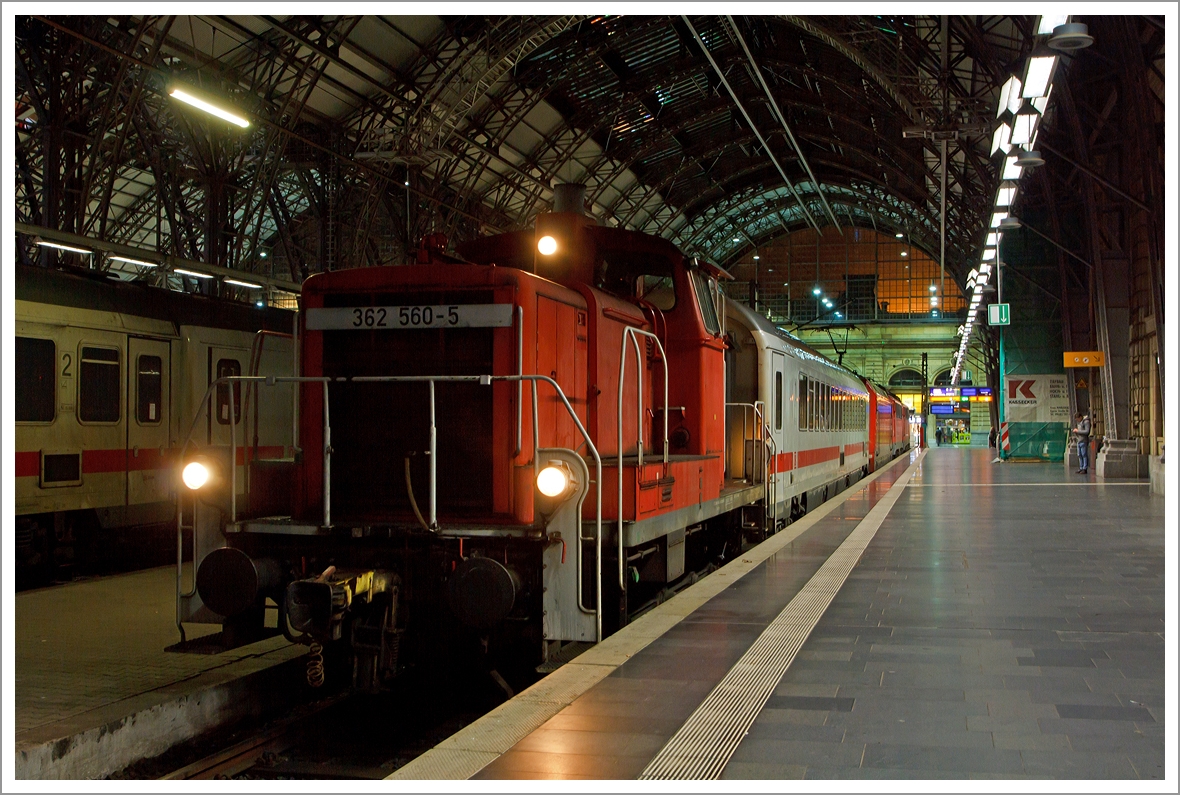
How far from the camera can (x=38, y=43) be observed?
17.5m

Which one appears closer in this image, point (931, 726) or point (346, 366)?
point (931, 726)

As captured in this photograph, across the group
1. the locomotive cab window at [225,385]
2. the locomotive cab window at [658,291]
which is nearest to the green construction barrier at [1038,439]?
the locomotive cab window at [225,385]

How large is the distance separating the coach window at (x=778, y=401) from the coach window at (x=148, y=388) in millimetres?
7756

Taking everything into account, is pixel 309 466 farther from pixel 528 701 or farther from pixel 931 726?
pixel 931 726

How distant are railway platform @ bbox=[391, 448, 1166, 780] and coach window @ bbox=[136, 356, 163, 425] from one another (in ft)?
24.5

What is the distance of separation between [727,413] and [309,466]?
17.0 ft

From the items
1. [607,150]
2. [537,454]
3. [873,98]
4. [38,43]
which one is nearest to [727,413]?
[537,454]

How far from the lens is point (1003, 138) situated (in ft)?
43.4

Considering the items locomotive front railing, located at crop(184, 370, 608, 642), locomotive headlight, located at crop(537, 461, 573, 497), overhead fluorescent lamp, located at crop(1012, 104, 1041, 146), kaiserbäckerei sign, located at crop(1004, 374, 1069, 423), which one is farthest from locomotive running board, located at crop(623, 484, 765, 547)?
kaiserbäckerei sign, located at crop(1004, 374, 1069, 423)

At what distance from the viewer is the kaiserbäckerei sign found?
1203 inches

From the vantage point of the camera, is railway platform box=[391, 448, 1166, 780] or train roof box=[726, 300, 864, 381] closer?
railway platform box=[391, 448, 1166, 780]

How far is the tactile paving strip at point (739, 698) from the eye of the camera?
396 cm

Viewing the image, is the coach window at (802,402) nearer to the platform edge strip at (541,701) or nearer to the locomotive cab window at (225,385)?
the platform edge strip at (541,701)

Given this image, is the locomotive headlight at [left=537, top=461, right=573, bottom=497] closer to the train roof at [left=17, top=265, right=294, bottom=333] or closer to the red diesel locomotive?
the red diesel locomotive
